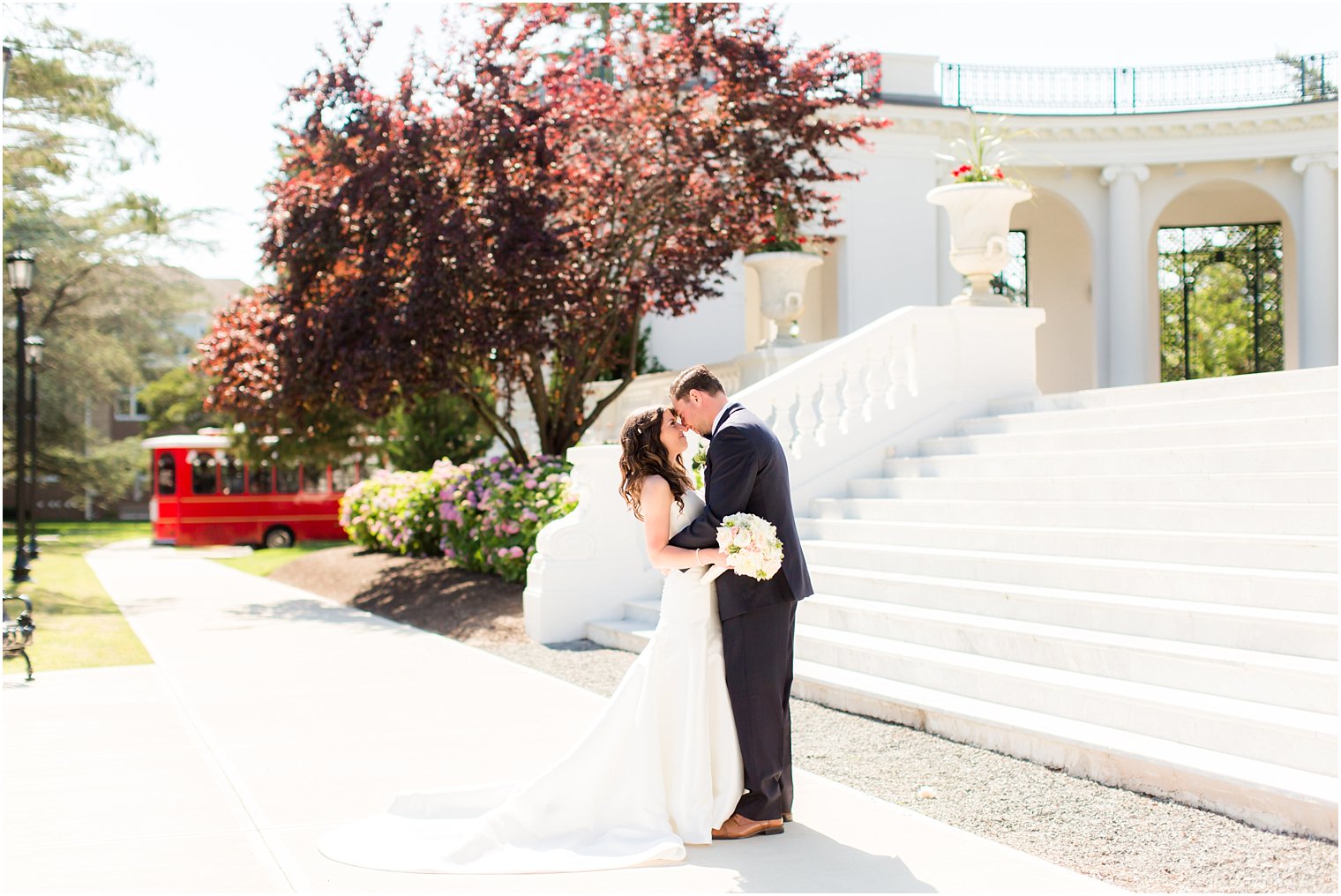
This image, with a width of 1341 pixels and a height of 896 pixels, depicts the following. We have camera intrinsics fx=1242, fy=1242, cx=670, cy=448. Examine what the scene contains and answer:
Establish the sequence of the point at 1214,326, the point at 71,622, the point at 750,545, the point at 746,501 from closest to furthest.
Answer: the point at 750,545 → the point at 746,501 → the point at 71,622 → the point at 1214,326

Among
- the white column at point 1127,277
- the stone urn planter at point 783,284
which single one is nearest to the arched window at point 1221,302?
the white column at point 1127,277

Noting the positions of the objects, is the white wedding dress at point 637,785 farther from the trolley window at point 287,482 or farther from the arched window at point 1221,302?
the trolley window at point 287,482

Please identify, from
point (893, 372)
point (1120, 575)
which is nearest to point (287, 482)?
point (893, 372)

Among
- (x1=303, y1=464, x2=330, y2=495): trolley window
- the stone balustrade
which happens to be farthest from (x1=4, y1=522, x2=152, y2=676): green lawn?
(x1=303, y1=464, x2=330, y2=495): trolley window

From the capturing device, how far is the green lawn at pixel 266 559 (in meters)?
21.8

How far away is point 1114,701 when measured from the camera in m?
6.01

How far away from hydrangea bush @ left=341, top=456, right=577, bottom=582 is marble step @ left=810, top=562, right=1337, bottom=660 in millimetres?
4660

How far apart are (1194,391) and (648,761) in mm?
6424

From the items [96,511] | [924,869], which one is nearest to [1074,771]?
[924,869]

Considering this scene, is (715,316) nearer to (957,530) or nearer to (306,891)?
(957,530)

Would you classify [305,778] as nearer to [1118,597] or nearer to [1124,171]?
[1118,597]

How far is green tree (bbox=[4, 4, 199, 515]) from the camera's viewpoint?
19.6 metres

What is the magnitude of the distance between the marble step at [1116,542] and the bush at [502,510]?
4.28 meters

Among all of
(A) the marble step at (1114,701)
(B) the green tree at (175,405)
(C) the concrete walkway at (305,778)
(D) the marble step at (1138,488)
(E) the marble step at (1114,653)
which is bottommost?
(C) the concrete walkway at (305,778)
